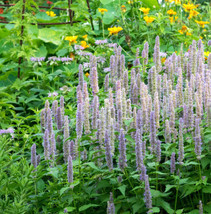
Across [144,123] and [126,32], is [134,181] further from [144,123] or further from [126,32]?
[126,32]

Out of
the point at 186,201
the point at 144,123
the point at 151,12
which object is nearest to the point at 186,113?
the point at 144,123

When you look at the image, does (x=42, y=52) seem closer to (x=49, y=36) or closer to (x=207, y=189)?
(x=49, y=36)

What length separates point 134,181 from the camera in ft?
7.64

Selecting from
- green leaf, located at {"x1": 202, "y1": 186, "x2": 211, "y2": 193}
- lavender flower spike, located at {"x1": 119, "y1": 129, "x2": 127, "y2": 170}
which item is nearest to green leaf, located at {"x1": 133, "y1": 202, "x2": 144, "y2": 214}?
lavender flower spike, located at {"x1": 119, "y1": 129, "x2": 127, "y2": 170}

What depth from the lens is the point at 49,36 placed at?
19.2ft

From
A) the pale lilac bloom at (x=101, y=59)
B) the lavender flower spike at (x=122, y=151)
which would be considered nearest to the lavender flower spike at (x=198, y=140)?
the lavender flower spike at (x=122, y=151)

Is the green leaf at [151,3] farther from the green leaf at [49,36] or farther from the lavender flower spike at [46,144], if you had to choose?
the lavender flower spike at [46,144]

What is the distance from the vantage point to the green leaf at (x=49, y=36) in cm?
577

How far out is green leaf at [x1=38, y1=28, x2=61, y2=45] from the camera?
18.9 ft

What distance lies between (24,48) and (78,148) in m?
2.60

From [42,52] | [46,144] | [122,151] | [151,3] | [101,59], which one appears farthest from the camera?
[151,3]

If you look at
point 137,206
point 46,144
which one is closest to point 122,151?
point 137,206

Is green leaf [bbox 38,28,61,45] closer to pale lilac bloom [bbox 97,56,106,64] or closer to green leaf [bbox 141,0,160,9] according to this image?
pale lilac bloom [bbox 97,56,106,64]

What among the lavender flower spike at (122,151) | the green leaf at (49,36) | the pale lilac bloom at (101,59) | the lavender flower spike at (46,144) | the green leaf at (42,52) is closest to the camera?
the lavender flower spike at (122,151)
